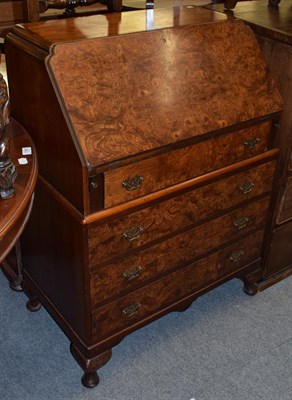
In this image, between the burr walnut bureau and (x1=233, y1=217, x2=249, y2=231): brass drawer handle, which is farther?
(x1=233, y1=217, x2=249, y2=231): brass drawer handle

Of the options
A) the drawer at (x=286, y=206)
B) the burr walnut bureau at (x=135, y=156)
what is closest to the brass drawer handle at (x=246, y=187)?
the burr walnut bureau at (x=135, y=156)

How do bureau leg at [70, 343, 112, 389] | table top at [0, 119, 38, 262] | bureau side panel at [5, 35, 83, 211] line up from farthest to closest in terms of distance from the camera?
1. bureau leg at [70, 343, 112, 389]
2. bureau side panel at [5, 35, 83, 211]
3. table top at [0, 119, 38, 262]

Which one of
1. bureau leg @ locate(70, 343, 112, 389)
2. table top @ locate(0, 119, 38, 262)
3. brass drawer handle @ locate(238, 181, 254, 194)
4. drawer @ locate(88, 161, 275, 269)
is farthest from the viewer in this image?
brass drawer handle @ locate(238, 181, 254, 194)

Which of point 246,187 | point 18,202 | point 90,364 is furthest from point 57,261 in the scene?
point 246,187

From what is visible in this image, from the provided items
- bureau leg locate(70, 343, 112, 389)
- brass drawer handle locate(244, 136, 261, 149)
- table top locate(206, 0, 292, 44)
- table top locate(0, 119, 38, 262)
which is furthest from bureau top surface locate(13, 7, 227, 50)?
bureau leg locate(70, 343, 112, 389)

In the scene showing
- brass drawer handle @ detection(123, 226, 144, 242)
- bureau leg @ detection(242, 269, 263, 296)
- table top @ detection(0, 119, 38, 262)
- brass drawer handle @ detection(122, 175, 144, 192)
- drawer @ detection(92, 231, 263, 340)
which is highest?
table top @ detection(0, 119, 38, 262)

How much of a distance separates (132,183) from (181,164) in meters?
0.21

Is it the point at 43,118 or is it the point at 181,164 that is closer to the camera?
the point at 43,118

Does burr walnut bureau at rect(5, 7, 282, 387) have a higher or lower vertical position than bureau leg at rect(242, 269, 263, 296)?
higher

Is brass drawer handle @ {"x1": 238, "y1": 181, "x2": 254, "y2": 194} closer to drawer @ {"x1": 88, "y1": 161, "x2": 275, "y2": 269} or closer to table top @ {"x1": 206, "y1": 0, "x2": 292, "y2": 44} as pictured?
drawer @ {"x1": 88, "y1": 161, "x2": 275, "y2": 269}

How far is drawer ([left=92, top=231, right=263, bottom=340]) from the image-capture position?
1.85 metres

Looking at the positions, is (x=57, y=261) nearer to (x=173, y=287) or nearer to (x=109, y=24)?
(x=173, y=287)

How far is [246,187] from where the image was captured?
2.02 metres

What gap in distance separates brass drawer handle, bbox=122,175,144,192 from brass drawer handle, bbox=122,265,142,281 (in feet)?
1.11
